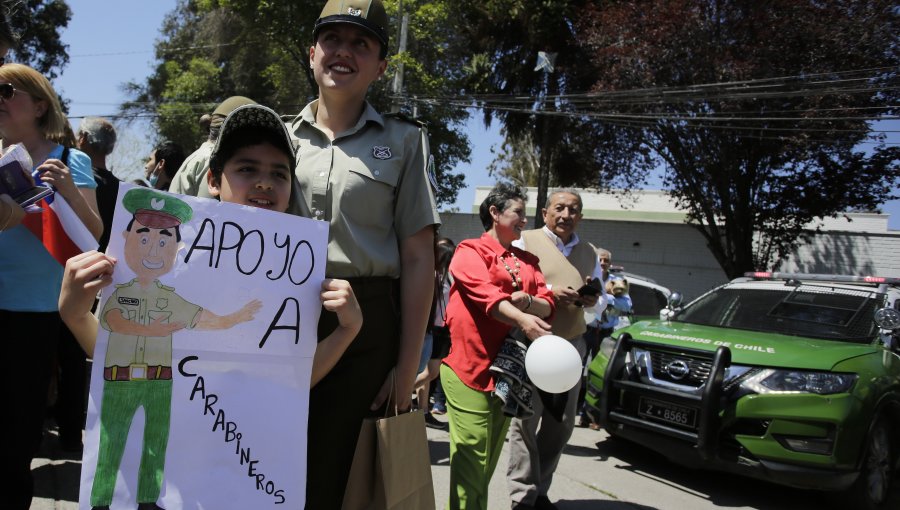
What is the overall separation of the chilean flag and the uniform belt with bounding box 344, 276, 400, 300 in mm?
1211

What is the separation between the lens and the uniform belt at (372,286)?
2.03 meters

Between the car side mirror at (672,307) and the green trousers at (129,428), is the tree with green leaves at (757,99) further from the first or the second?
the green trousers at (129,428)

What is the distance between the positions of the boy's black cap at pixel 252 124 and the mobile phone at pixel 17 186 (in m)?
0.93

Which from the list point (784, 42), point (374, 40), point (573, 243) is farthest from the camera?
point (784, 42)

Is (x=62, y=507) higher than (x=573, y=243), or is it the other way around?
(x=573, y=243)

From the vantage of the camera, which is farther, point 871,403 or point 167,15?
point 167,15

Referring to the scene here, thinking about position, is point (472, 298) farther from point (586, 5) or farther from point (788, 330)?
point (586, 5)

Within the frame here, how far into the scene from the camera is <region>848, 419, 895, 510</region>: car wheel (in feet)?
16.4

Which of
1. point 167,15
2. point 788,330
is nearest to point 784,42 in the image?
point 788,330

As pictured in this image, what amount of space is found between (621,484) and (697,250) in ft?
57.7

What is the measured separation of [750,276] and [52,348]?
20.5ft

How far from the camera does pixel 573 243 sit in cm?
482

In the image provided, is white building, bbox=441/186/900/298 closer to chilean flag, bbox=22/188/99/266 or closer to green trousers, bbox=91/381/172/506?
chilean flag, bbox=22/188/99/266

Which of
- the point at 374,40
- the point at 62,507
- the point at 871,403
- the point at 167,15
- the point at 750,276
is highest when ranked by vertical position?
the point at 167,15
